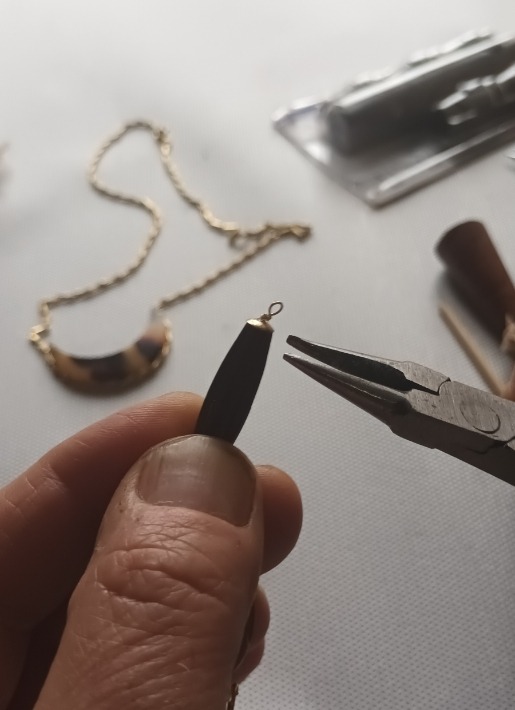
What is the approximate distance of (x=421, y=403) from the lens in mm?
377

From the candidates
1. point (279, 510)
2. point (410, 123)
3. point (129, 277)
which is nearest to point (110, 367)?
point (129, 277)

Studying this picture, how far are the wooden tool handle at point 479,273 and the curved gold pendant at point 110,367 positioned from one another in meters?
0.28

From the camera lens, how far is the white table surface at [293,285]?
502mm

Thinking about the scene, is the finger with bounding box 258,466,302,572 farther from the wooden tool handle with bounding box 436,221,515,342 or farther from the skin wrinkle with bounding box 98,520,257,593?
the wooden tool handle with bounding box 436,221,515,342

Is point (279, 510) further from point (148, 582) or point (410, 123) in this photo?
point (410, 123)

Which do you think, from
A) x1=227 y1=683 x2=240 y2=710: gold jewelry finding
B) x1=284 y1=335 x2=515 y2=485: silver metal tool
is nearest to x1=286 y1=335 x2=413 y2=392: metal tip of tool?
x1=284 y1=335 x2=515 y2=485: silver metal tool

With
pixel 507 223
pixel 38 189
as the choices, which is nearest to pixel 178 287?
pixel 38 189

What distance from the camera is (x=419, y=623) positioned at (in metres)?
0.50

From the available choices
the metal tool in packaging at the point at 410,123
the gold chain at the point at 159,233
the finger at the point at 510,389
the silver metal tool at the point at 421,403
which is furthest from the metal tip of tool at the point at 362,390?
the metal tool in packaging at the point at 410,123

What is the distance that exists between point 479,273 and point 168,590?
A: 0.45 m

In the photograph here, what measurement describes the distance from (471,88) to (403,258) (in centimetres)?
25

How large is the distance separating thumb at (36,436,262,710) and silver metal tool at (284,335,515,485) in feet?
0.22

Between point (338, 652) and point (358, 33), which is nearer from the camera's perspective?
point (338, 652)

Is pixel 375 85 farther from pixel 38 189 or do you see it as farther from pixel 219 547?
pixel 219 547
